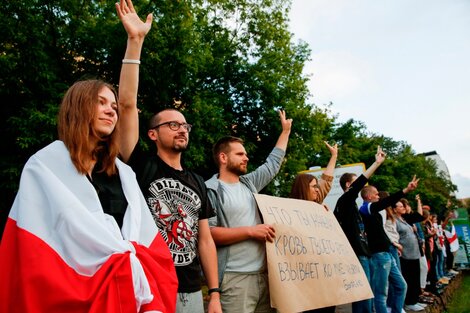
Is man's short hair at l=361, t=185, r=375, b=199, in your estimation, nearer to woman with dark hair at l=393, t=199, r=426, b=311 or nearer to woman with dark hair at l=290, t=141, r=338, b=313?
woman with dark hair at l=290, t=141, r=338, b=313

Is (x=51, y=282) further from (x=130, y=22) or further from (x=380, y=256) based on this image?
(x=380, y=256)

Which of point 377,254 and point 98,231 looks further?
point 377,254

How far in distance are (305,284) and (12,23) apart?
8.74 metres

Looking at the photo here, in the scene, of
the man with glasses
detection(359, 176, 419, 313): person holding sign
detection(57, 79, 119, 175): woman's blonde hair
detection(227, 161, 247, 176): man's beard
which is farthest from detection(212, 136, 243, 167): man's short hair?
detection(359, 176, 419, 313): person holding sign

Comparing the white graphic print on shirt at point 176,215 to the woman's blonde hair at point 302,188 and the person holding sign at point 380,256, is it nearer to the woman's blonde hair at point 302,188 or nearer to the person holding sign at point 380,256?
the woman's blonde hair at point 302,188

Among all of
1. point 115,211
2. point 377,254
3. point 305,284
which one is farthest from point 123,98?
point 377,254

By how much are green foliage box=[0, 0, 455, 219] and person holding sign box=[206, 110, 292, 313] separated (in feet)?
20.9

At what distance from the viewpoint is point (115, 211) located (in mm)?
1891

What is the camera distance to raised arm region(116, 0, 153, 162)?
2250mm

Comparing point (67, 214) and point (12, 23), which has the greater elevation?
point (12, 23)

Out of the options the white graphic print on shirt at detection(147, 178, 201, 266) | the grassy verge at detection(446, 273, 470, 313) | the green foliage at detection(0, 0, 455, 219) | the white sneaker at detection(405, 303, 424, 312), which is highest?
the green foliage at detection(0, 0, 455, 219)

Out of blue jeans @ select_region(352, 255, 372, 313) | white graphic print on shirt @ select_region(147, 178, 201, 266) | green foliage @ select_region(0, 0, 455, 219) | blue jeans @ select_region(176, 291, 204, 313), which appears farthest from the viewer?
green foliage @ select_region(0, 0, 455, 219)

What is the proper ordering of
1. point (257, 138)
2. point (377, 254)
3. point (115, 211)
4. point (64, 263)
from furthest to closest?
point (257, 138) → point (377, 254) → point (115, 211) → point (64, 263)

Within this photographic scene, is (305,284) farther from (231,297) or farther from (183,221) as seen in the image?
(183,221)
